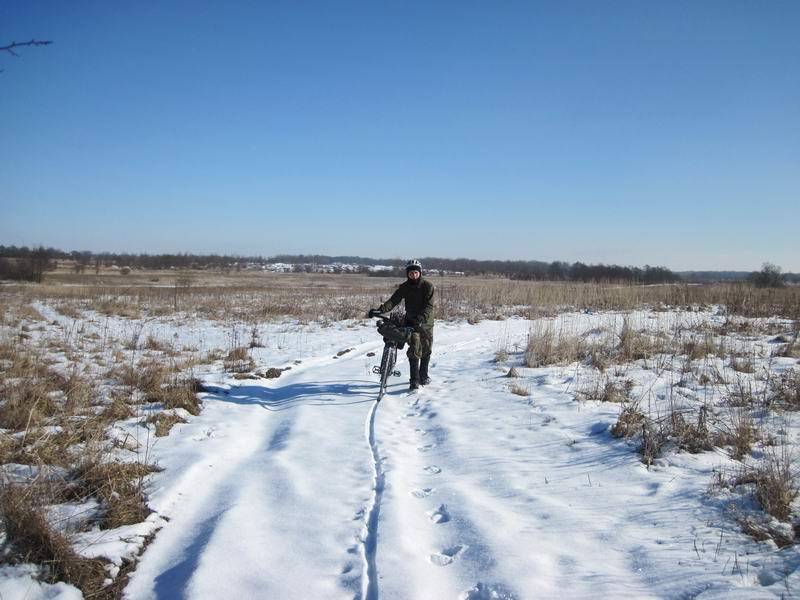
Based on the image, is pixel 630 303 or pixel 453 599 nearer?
pixel 453 599

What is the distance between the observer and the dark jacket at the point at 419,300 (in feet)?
24.1

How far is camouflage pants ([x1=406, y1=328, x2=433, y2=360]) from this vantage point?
7320 millimetres

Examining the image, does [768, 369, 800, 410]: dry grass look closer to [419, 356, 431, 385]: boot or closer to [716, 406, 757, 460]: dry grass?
[716, 406, 757, 460]: dry grass

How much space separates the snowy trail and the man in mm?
1318

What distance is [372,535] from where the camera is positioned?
3.18m

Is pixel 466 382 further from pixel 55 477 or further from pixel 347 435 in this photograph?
pixel 55 477

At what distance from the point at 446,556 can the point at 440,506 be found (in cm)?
70

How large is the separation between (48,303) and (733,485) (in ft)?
98.4

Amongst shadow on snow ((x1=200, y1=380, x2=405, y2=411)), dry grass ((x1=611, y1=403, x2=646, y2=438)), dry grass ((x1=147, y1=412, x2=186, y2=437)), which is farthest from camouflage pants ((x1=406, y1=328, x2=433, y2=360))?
dry grass ((x1=147, y1=412, x2=186, y2=437))

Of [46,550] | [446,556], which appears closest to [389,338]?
[446,556]

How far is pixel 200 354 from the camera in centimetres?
1048

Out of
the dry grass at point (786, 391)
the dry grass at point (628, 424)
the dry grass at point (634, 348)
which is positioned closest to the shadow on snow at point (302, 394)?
the dry grass at point (628, 424)

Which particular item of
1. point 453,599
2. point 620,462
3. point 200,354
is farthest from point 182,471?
point 200,354

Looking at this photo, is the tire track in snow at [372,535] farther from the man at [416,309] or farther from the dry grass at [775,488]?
the dry grass at [775,488]
